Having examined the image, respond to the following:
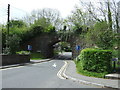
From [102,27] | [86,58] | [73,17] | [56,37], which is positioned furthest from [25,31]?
[86,58]

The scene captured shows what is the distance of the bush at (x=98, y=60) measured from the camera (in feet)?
42.0

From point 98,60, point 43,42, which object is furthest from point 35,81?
point 43,42

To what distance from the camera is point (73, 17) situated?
35.2 meters

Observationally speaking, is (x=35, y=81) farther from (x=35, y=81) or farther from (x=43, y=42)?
(x=43, y=42)

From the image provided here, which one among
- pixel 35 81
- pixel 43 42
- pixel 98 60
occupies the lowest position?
pixel 35 81

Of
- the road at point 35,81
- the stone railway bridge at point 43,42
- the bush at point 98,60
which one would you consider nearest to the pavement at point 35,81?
the road at point 35,81

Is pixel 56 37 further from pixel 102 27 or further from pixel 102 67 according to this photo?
pixel 102 67

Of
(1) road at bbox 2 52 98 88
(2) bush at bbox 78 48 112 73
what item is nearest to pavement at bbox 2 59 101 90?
(1) road at bbox 2 52 98 88

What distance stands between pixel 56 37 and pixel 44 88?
38.4m

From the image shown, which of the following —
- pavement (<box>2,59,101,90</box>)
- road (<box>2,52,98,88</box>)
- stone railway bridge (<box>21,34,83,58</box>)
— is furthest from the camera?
stone railway bridge (<box>21,34,83,58</box>)

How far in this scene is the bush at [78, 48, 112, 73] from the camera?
12.8m

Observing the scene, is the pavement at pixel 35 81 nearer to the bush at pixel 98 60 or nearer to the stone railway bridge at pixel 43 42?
the bush at pixel 98 60

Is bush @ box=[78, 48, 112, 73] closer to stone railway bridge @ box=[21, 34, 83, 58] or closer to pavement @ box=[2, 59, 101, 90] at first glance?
pavement @ box=[2, 59, 101, 90]

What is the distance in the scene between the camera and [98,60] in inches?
516
